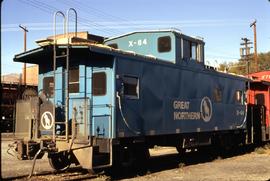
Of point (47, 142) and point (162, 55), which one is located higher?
point (162, 55)

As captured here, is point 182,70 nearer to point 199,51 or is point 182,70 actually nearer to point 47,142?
point 199,51

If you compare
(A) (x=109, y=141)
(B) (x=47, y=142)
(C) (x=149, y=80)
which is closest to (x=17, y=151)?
(B) (x=47, y=142)

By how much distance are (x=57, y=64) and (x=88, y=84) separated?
4.26 feet

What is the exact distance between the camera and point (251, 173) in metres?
11.6

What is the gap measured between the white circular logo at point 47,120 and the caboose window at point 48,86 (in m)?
1.32

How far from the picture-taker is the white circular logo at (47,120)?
35.0ft

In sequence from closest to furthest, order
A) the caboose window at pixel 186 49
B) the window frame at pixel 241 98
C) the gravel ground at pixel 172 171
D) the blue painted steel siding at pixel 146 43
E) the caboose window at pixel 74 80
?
1. the gravel ground at pixel 172 171
2. the caboose window at pixel 74 80
3. the blue painted steel siding at pixel 146 43
4. the caboose window at pixel 186 49
5. the window frame at pixel 241 98

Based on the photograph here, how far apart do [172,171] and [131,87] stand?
290cm

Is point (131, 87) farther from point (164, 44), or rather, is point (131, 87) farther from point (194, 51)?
point (194, 51)

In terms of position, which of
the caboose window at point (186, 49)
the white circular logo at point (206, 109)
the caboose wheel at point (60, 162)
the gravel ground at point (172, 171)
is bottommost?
the gravel ground at point (172, 171)

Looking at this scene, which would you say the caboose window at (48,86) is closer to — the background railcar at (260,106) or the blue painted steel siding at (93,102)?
the blue painted steel siding at (93,102)

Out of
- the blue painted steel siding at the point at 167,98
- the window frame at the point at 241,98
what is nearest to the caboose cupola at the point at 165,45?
the blue painted steel siding at the point at 167,98

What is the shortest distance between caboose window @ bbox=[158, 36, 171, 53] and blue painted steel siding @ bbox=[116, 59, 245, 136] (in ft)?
2.43

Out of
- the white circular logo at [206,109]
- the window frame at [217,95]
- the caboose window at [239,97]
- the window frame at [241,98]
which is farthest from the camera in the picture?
the caboose window at [239,97]
